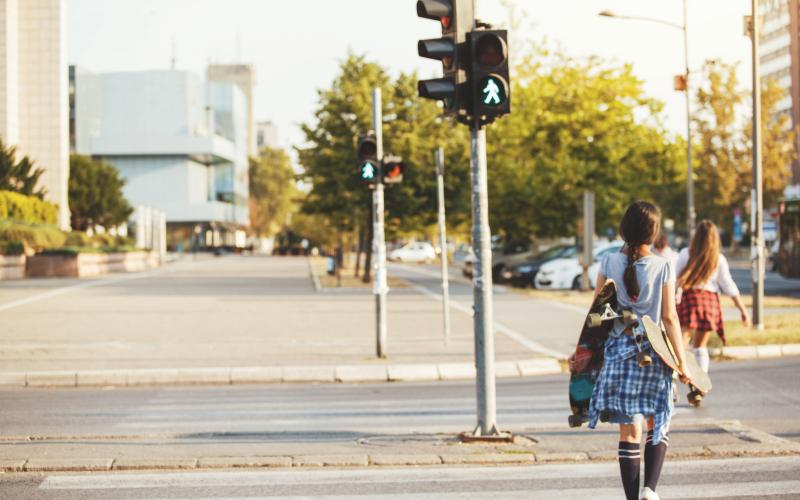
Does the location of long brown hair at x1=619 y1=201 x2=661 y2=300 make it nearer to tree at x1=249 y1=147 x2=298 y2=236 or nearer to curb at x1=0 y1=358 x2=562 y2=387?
curb at x1=0 y1=358 x2=562 y2=387

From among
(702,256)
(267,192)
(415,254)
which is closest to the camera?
(702,256)

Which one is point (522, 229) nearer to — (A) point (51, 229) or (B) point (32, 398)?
(A) point (51, 229)

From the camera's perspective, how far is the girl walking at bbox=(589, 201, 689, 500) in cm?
579

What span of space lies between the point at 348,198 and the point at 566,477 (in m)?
29.6

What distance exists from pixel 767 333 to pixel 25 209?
3759cm

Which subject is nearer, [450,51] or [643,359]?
[643,359]

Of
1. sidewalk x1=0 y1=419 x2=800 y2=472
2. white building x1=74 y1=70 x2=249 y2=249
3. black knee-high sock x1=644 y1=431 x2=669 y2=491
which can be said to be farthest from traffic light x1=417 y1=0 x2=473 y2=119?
white building x1=74 y1=70 x2=249 y2=249

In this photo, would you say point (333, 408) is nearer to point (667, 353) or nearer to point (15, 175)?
point (667, 353)

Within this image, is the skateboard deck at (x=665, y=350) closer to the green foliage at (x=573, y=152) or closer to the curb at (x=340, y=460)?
the curb at (x=340, y=460)

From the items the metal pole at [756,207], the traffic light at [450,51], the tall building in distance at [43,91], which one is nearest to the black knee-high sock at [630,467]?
the traffic light at [450,51]

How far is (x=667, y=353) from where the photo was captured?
5.77 metres

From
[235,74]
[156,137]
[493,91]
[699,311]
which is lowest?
[699,311]

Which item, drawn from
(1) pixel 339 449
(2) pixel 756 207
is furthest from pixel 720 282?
(2) pixel 756 207

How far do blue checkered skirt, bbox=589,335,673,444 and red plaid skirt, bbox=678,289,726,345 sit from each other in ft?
16.0
